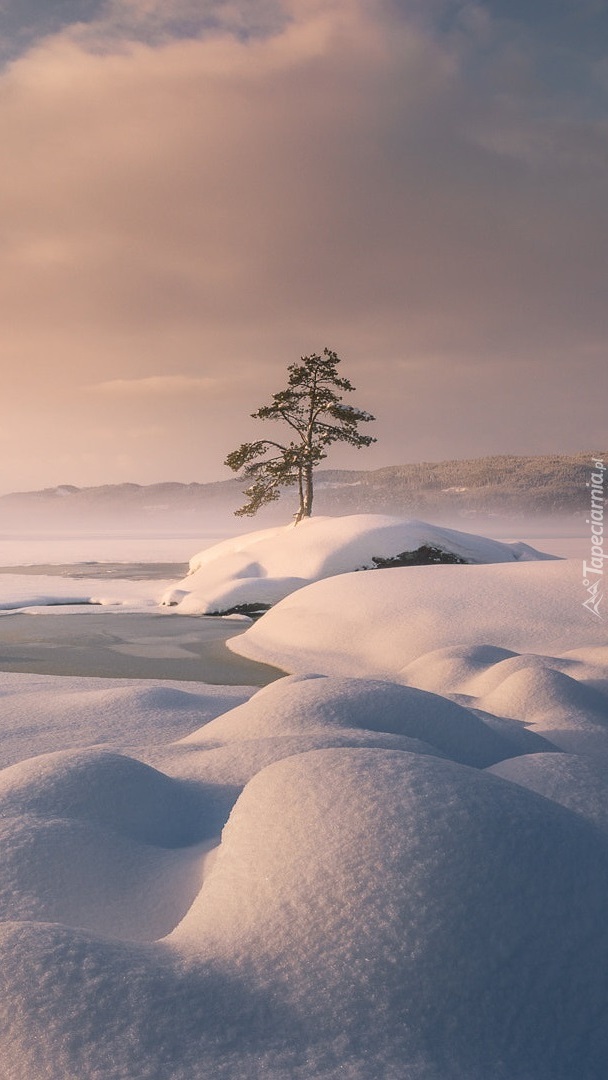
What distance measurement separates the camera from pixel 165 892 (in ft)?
7.22

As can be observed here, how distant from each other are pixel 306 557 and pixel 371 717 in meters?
11.5

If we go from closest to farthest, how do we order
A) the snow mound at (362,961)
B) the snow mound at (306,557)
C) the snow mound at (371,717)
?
the snow mound at (362,961), the snow mound at (371,717), the snow mound at (306,557)

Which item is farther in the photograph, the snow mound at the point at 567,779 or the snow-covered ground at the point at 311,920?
the snow mound at the point at 567,779

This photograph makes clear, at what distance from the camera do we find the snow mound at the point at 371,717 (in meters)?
3.41

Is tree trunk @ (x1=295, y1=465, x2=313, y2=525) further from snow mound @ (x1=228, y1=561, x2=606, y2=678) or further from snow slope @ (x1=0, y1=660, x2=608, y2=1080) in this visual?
snow slope @ (x1=0, y1=660, x2=608, y2=1080)

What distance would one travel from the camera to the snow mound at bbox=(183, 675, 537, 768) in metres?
3.41

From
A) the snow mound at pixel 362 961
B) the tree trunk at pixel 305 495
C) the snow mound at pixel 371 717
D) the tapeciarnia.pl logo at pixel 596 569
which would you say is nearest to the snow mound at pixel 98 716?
the snow mound at pixel 371 717

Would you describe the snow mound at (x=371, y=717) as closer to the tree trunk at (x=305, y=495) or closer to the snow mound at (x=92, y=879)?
the snow mound at (x=92, y=879)

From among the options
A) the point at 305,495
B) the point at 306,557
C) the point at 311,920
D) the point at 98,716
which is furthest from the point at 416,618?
the point at 305,495

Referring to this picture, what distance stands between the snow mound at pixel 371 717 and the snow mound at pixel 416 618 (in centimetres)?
354

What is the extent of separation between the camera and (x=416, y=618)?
8.76 m

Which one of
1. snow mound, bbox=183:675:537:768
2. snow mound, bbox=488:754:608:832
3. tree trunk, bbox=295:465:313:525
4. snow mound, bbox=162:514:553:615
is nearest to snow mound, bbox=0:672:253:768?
snow mound, bbox=183:675:537:768

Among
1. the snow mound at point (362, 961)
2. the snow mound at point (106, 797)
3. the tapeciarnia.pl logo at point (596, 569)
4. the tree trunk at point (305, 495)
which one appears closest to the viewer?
the snow mound at point (362, 961)

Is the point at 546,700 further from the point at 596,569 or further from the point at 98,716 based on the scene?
the point at 596,569
